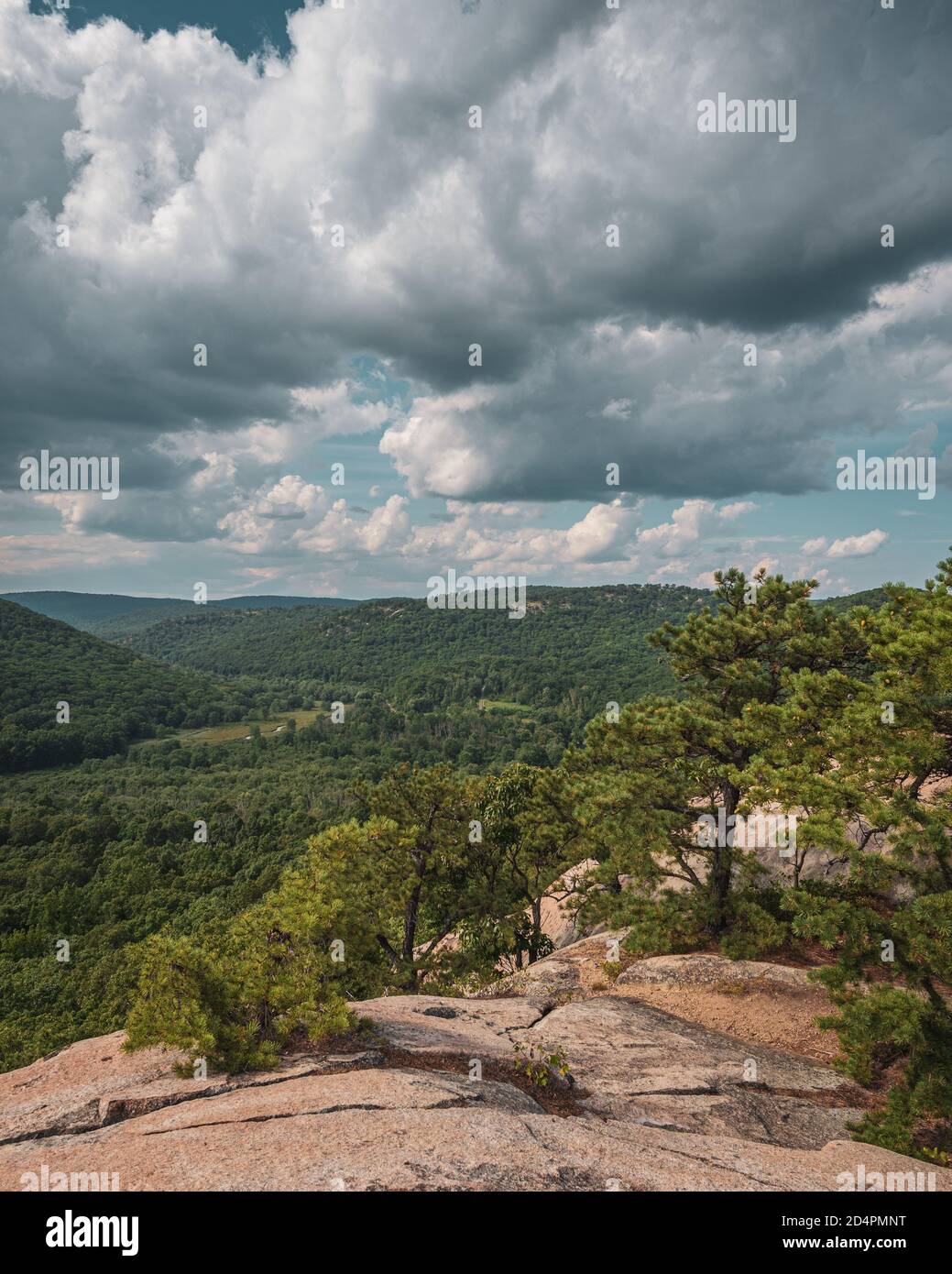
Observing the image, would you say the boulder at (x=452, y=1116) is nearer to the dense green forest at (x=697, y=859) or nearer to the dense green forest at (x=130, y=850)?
the dense green forest at (x=697, y=859)

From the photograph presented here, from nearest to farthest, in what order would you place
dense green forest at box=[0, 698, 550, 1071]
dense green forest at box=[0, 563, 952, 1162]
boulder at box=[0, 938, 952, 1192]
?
boulder at box=[0, 938, 952, 1192]
dense green forest at box=[0, 563, 952, 1162]
dense green forest at box=[0, 698, 550, 1071]

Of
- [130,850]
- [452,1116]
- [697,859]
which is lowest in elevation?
[130,850]

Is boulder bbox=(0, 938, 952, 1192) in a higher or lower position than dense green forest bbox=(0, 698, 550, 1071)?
higher

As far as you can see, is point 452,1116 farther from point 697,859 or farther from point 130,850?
point 130,850

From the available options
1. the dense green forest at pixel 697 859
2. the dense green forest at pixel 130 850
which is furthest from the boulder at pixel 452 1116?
the dense green forest at pixel 130 850

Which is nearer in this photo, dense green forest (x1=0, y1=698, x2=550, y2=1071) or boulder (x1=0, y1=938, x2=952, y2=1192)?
boulder (x1=0, y1=938, x2=952, y2=1192)

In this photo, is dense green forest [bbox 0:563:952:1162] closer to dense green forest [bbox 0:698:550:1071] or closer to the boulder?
the boulder

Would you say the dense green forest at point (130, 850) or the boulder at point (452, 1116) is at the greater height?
the boulder at point (452, 1116)

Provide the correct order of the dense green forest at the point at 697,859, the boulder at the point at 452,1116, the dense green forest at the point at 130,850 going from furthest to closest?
1. the dense green forest at the point at 130,850
2. the dense green forest at the point at 697,859
3. the boulder at the point at 452,1116

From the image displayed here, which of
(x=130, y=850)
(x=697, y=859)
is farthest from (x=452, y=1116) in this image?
(x=130, y=850)

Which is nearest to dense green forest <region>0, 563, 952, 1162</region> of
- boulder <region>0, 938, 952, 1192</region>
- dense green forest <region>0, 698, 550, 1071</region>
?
boulder <region>0, 938, 952, 1192</region>

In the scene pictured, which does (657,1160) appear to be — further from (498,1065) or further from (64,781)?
(64,781)

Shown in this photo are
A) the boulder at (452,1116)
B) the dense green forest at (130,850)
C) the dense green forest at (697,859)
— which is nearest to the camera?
the boulder at (452,1116)
